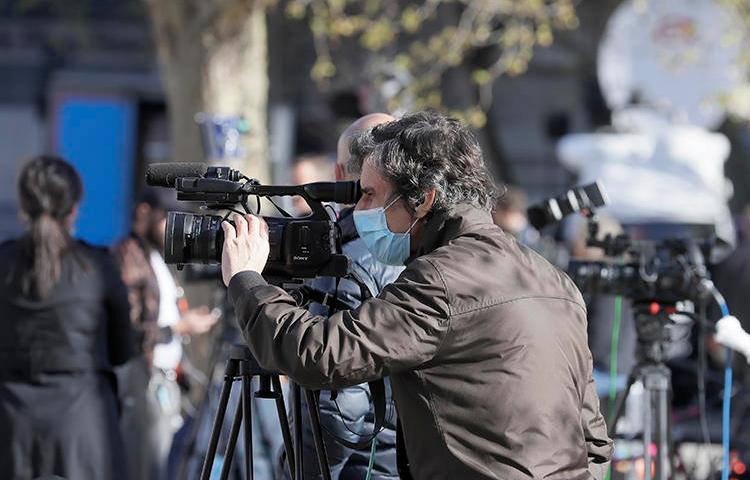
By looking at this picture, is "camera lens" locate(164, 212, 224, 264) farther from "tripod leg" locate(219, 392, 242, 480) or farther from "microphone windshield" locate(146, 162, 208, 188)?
"tripod leg" locate(219, 392, 242, 480)

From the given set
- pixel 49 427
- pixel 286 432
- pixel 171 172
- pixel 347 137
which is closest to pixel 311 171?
pixel 49 427

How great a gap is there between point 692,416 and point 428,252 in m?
4.47

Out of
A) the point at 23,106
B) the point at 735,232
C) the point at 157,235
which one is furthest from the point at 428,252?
the point at 23,106

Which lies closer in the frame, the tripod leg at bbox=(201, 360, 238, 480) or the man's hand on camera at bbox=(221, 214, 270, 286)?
the man's hand on camera at bbox=(221, 214, 270, 286)

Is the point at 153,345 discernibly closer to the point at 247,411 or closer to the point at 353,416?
the point at 353,416

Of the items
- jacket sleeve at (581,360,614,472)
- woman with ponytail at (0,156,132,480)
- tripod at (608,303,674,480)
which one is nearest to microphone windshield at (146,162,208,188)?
jacket sleeve at (581,360,614,472)

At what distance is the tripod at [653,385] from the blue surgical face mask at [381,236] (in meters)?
1.85

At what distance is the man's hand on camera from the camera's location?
2998 mm

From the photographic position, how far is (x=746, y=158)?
15.6m

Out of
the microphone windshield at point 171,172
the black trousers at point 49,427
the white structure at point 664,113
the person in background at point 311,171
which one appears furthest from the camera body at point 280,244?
the white structure at point 664,113

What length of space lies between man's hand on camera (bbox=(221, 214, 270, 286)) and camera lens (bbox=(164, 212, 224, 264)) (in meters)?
0.06

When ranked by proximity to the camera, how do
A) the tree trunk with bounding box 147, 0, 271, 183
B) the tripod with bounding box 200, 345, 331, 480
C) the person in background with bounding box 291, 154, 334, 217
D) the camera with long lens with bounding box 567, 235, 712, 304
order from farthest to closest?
the tree trunk with bounding box 147, 0, 271, 183 < the person in background with bounding box 291, 154, 334, 217 < the camera with long lens with bounding box 567, 235, 712, 304 < the tripod with bounding box 200, 345, 331, 480

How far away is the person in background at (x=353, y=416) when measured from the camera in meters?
3.51

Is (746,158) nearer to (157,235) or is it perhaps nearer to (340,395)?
(157,235)
